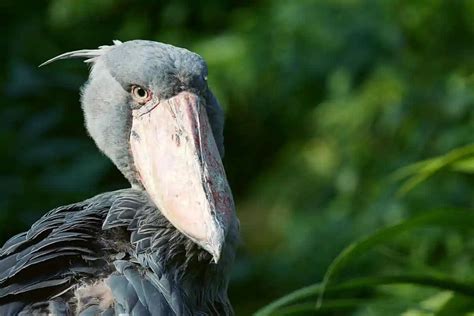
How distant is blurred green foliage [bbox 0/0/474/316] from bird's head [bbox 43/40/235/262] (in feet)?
5.22

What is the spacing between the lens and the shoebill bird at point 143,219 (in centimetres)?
231

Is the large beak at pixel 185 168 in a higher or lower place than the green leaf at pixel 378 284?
higher

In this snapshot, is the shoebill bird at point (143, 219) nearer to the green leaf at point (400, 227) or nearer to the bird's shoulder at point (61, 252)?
the bird's shoulder at point (61, 252)

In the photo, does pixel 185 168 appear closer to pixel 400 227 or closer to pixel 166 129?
pixel 166 129

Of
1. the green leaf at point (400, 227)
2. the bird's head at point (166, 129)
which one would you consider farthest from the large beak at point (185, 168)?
the green leaf at point (400, 227)

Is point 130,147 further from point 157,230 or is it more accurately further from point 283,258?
point 283,258

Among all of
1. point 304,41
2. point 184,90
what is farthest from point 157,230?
point 304,41

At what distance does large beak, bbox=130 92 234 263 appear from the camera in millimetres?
2340

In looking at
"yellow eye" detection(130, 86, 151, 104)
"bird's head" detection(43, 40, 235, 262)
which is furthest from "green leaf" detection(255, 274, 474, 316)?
"yellow eye" detection(130, 86, 151, 104)

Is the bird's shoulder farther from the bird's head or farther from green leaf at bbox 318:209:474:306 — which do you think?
green leaf at bbox 318:209:474:306

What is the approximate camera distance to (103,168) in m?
4.78

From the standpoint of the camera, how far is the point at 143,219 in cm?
248

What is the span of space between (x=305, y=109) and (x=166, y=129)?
9.74 feet

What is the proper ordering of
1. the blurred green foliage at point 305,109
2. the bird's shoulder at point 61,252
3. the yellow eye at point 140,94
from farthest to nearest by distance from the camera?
the blurred green foliage at point 305,109 → the yellow eye at point 140,94 → the bird's shoulder at point 61,252
